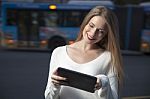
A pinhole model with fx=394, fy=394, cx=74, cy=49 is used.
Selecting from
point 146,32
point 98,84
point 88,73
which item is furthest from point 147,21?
point 98,84

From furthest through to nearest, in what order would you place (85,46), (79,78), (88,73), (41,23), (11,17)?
(11,17), (41,23), (85,46), (88,73), (79,78)

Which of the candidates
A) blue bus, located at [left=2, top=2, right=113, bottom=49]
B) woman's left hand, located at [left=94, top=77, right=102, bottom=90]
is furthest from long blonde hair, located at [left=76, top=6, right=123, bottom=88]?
blue bus, located at [left=2, top=2, right=113, bottom=49]

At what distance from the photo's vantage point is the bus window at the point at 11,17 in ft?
56.6

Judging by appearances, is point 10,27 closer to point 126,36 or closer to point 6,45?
point 6,45

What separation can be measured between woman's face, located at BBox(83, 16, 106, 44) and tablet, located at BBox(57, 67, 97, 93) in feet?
0.78

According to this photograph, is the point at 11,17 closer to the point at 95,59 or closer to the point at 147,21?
the point at 147,21

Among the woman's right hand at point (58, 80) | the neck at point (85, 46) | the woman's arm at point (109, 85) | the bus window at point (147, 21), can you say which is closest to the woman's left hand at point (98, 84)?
the woman's arm at point (109, 85)

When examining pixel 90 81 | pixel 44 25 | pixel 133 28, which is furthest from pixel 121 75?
pixel 133 28

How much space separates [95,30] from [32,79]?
25.5 ft

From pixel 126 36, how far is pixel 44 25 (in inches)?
156

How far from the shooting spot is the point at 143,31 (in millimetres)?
17688

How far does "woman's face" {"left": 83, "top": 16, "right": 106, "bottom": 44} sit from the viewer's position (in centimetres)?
215

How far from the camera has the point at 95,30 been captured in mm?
2143

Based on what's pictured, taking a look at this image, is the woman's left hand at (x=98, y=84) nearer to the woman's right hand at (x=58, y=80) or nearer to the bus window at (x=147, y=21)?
the woman's right hand at (x=58, y=80)
